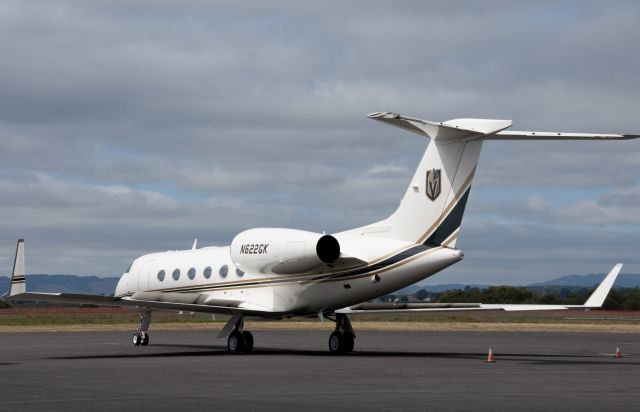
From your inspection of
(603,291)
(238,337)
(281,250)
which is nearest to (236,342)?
(238,337)

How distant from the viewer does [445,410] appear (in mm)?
15383

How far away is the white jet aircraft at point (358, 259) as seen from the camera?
27625mm

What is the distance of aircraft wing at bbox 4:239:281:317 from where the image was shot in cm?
2808

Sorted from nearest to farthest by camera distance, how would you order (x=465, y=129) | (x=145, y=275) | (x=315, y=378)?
(x=315, y=378)
(x=465, y=129)
(x=145, y=275)

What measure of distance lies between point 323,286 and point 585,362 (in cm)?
729

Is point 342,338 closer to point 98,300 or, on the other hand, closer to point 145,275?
point 98,300

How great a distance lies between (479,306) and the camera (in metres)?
30.3

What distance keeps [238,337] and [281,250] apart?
3.31m

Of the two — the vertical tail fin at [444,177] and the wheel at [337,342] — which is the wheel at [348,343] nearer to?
the wheel at [337,342]

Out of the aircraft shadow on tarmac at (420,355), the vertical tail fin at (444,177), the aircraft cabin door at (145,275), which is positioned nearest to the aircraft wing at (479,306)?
the aircraft shadow on tarmac at (420,355)

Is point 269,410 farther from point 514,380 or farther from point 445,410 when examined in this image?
point 514,380

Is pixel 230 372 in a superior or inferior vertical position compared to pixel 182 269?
inferior

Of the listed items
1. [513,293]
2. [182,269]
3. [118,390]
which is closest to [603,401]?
[118,390]

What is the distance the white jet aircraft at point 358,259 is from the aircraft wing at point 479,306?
0.11 feet
